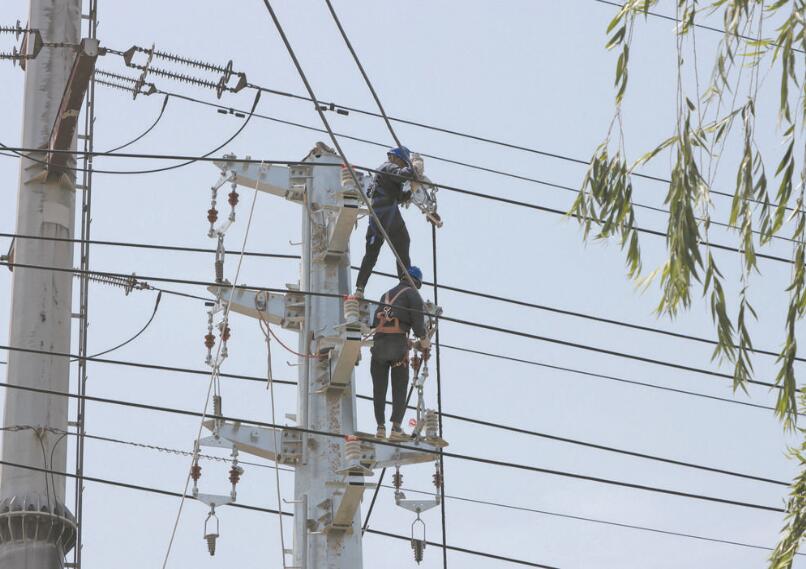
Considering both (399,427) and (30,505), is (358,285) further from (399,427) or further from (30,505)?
(30,505)

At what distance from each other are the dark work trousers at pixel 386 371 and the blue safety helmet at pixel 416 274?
1.72 ft

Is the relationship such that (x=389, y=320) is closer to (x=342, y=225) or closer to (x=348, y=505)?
(x=342, y=225)

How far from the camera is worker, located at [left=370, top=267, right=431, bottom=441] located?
49.2ft

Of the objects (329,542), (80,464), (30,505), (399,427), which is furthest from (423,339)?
(30,505)

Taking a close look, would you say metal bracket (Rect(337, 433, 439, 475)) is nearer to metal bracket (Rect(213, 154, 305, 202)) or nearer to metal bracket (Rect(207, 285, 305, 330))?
metal bracket (Rect(207, 285, 305, 330))

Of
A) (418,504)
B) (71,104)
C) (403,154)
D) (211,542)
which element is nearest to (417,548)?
(418,504)

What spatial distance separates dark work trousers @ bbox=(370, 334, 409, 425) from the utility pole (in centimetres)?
33

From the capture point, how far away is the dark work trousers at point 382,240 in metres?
15.4

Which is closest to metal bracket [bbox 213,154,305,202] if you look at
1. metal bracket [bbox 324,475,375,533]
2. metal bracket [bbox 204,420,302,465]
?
metal bracket [bbox 204,420,302,465]

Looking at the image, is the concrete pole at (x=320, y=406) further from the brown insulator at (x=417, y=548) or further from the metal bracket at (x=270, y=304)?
the brown insulator at (x=417, y=548)

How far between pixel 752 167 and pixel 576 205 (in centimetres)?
128

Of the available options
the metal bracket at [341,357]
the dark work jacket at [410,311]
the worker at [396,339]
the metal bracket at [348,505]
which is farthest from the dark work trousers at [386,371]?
the metal bracket at [348,505]

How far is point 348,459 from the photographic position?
1388cm

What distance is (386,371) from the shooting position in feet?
50.1
